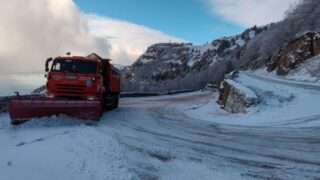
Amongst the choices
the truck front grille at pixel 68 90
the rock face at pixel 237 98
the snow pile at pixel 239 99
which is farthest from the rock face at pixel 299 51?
the truck front grille at pixel 68 90

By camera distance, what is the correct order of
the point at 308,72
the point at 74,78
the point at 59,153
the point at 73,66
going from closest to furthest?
1. the point at 59,153
2. the point at 74,78
3. the point at 73,66
4. the point at 308,72

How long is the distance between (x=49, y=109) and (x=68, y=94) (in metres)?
2.68

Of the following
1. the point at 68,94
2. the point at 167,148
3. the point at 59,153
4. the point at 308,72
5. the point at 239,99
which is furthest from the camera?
the point at 308,72

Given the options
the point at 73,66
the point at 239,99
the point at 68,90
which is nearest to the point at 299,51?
the point at 239,99

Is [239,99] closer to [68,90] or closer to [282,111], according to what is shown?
[282,111]

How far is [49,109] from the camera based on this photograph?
17.0m

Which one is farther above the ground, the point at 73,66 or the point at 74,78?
the point at 73,66

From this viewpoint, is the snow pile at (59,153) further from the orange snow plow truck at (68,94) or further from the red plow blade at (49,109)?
the orange snow plow truck at (68,94)

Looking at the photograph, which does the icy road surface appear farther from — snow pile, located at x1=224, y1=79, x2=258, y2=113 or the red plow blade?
snow pile, located at x1=224, y1=79, x2=258, y2=113

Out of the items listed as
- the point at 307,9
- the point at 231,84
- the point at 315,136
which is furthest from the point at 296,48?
the point at 315,136

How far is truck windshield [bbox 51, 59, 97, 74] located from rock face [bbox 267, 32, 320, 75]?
20.7 meters

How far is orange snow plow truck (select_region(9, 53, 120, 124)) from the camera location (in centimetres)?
1661

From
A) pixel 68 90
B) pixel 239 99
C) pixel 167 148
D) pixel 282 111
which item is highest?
pixel 68 90

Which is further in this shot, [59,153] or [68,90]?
[68,90]
